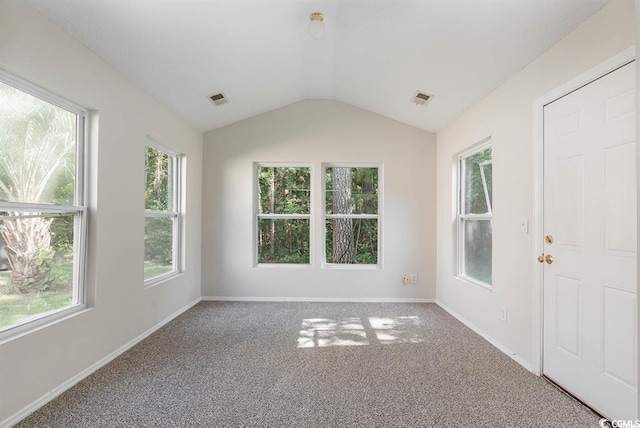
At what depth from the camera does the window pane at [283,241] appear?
501 centimetres

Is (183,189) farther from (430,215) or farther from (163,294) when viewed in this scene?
(430,215)

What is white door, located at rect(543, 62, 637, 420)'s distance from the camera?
6.20ft

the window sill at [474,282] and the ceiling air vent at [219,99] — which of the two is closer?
the window sill at [474,282]

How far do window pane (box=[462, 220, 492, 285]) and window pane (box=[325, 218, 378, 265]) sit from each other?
126 centimetres

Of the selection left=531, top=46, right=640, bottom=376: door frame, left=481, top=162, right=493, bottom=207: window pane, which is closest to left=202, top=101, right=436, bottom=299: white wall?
left=481, top=162, right=493, bottom=207: window pane

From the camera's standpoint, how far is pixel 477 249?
153 inches

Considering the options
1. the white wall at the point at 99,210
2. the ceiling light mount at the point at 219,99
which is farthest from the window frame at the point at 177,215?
the ceiling light mount at the point at 219,99

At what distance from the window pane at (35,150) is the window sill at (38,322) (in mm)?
738

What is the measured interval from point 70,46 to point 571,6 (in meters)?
3.19

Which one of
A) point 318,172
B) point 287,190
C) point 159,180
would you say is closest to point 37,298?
point 159,180

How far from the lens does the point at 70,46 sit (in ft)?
7.81

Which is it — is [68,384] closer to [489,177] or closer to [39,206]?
[39,206]

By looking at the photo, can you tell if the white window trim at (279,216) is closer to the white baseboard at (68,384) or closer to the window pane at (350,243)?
the window pane at (350,243)

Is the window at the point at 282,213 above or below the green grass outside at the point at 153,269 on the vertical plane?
above
